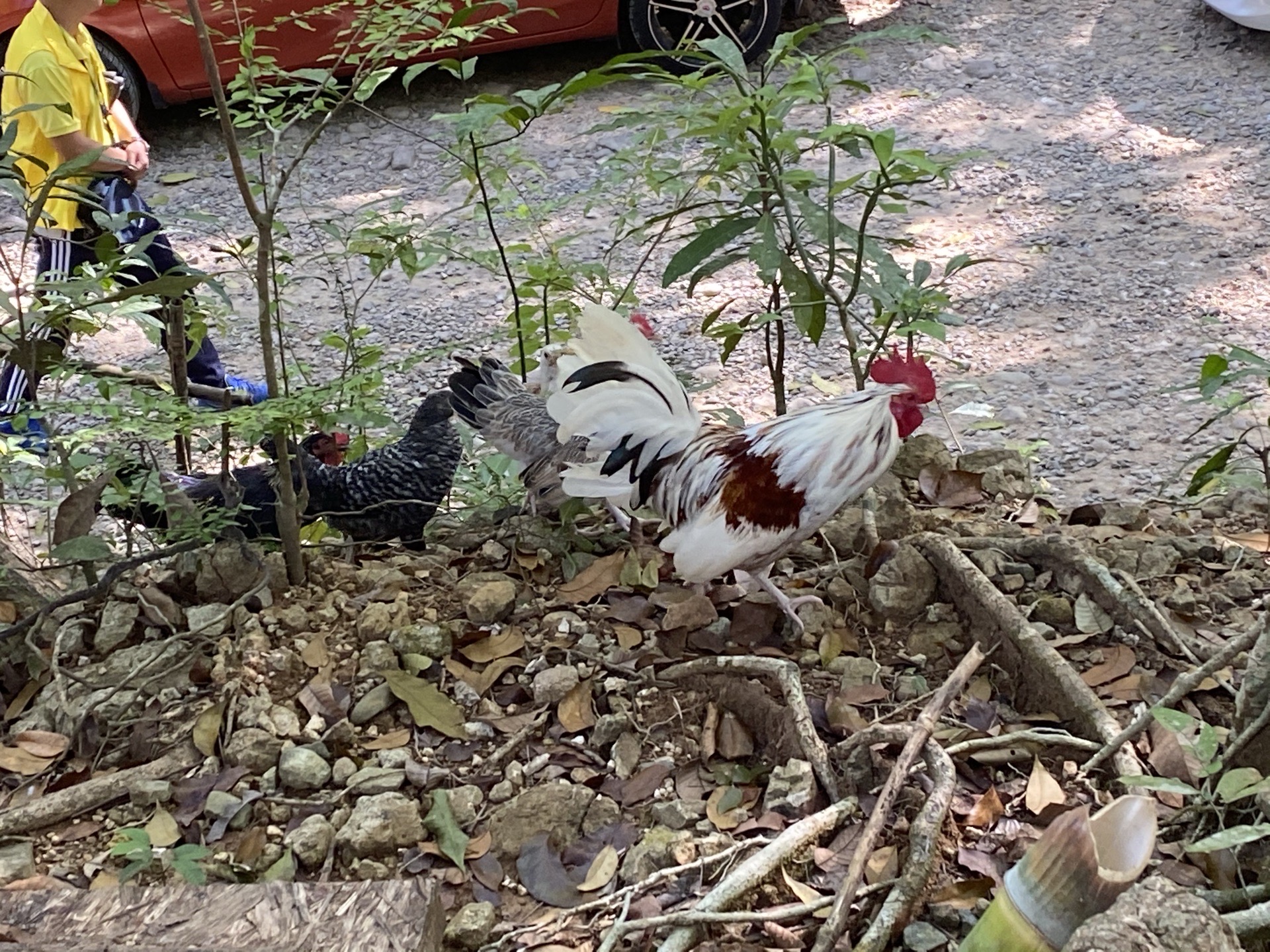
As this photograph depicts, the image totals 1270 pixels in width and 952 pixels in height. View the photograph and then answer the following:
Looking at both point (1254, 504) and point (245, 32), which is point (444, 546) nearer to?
point (245, 32)

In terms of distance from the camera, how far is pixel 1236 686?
219cm

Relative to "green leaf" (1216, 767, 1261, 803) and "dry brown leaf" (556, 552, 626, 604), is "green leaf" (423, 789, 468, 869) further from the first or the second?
"green leaf" (1216, 767, 1261, 803)

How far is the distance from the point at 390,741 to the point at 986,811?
1.18m

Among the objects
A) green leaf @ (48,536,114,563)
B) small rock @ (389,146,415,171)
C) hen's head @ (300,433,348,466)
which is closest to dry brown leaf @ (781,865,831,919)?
green leaf @ (48,536,114,563)

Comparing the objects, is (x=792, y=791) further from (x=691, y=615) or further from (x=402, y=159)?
(x=402, y=159)

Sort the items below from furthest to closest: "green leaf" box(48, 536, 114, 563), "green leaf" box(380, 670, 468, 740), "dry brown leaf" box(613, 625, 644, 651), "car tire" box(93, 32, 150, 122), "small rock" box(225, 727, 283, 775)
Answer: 1. "car tire" box(93, 32, 150, 122)
2. "dry brown leaf" box(613, 625, 644, 651)
3. "green leaf" box(48, 536, 114, 563)
4. "green leaf" box(380, 670, 468, 740)
5. "small rock" box(225, 727, 283, 775)

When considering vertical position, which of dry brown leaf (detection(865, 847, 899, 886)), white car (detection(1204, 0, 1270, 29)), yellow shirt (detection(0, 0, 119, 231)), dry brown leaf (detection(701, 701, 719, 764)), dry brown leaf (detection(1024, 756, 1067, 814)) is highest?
yellow shirt (detection(0, 0, 119, 231))

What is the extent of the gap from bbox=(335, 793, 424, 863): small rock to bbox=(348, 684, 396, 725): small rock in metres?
0.31

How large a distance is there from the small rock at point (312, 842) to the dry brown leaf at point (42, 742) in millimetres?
638

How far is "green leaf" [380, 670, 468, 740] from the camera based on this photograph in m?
2.40

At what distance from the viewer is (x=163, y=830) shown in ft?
7.16

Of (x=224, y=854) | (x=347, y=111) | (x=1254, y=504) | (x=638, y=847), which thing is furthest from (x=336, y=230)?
(x=347, y=111)

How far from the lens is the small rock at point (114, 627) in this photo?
2.69m

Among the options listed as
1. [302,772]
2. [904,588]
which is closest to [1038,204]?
[904,588]
